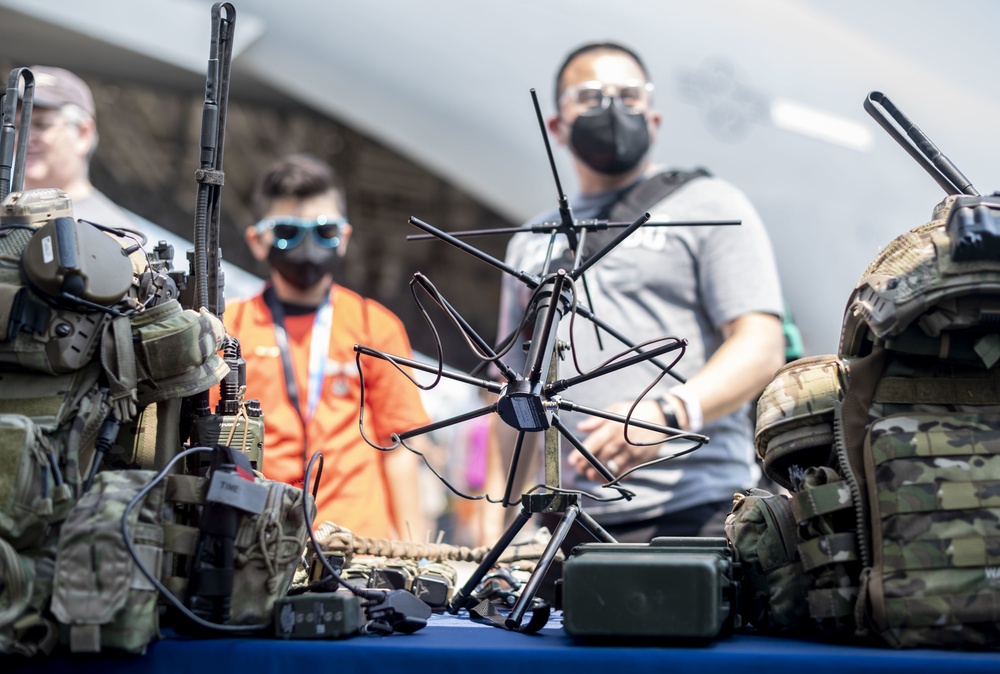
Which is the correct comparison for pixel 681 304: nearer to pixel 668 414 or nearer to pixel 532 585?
pixel 668 414

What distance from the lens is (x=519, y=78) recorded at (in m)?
7.06

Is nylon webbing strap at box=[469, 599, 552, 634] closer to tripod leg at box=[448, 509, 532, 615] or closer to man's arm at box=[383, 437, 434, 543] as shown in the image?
tripod leg at box=[448, 509, 532, 615]

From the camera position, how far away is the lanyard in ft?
10.7

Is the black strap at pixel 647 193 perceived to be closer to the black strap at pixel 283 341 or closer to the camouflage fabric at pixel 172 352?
the black strap at pixel 283 341

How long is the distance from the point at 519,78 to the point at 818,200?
88.9 inches

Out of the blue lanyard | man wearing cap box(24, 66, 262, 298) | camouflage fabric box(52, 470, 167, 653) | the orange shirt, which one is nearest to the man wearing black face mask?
the orange shirt

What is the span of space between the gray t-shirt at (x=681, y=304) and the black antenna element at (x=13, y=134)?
126cm

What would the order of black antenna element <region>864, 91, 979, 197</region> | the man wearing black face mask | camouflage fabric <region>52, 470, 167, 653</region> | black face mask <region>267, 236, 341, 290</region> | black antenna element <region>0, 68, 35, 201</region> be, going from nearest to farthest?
camouflage fabric <region>52, 470, 167, 653</region>
black antenna element <region>864, 91, 979, 197</region>
black antenna element <region>0, 68, 35, 201</region>
the man wearing black face mask
black face mask <region>267, 236, 341, 290</region>

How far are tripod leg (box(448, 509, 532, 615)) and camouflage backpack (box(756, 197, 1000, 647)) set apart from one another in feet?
1.52

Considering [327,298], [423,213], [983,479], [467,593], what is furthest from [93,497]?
[423,213]

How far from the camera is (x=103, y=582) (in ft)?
4.84

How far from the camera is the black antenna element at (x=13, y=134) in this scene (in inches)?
79.1

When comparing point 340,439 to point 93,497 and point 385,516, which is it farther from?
point 93,497

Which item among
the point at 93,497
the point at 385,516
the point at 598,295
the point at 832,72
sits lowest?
the point at 385,516
